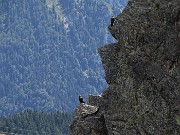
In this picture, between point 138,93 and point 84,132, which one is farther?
point 84,132

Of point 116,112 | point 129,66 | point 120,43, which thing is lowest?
point 116,112

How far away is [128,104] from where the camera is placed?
104ft

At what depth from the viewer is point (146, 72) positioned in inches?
1203

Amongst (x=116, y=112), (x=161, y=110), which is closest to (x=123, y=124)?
(x=116, y=112)

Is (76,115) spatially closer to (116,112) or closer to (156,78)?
(116,112)

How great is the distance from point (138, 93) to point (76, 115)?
7281mm

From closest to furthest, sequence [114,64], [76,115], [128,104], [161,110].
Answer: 1. [161,110]
2. [128,104]
3. [114,64]
4. [76,115]

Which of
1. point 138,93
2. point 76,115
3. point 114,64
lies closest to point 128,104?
point 138,93

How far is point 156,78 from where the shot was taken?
29938 mm

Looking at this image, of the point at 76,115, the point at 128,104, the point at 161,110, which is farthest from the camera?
the point at 76,115

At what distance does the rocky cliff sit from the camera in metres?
29.2

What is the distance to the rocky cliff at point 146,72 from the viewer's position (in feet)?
95.7

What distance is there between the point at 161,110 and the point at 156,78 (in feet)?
6.95

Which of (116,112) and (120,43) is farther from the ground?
(120,43)
